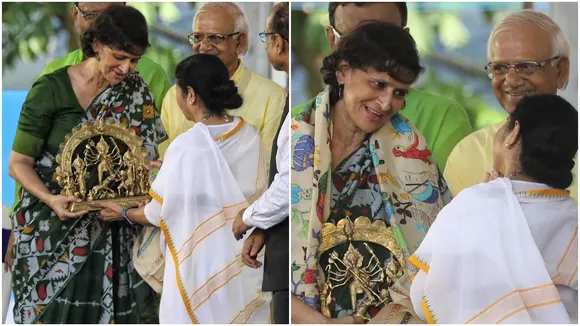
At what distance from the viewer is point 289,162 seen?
10.6 feet

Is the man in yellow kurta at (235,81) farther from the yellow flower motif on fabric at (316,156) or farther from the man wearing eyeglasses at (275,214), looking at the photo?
the yellow flower motif on fabric at (316,156)

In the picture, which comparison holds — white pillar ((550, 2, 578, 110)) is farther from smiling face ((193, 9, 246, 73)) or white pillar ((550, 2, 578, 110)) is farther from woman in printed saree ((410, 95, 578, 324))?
smiling face ((193, 9, 246, 73))

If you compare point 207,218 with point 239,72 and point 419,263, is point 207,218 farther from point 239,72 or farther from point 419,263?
point 419,263

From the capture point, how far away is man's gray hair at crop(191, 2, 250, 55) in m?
3.32

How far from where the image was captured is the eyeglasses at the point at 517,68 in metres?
3.16

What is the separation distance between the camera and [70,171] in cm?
334

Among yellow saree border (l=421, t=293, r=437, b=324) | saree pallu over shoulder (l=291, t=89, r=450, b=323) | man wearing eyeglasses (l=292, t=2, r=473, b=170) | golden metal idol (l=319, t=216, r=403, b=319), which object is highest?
man wearing eyeglasses (l=292, t=2, r=473, b=170)

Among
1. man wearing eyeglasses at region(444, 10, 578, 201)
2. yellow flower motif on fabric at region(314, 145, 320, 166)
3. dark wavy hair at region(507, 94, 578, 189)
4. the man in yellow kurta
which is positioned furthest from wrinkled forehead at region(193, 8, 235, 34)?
dark wavy hair at region(507, 94, 578, 189)

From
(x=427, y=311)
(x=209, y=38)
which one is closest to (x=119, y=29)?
(x=209, y=38)

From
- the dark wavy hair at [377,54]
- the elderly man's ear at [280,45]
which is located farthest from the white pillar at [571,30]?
the elderly man's ear at [280,45]

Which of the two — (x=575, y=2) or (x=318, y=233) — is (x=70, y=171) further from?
(x=575, y=2)

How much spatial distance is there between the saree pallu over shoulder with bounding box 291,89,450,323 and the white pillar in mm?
469

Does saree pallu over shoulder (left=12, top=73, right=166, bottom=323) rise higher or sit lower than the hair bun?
lower

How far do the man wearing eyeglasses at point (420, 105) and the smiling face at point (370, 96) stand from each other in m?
0.05
